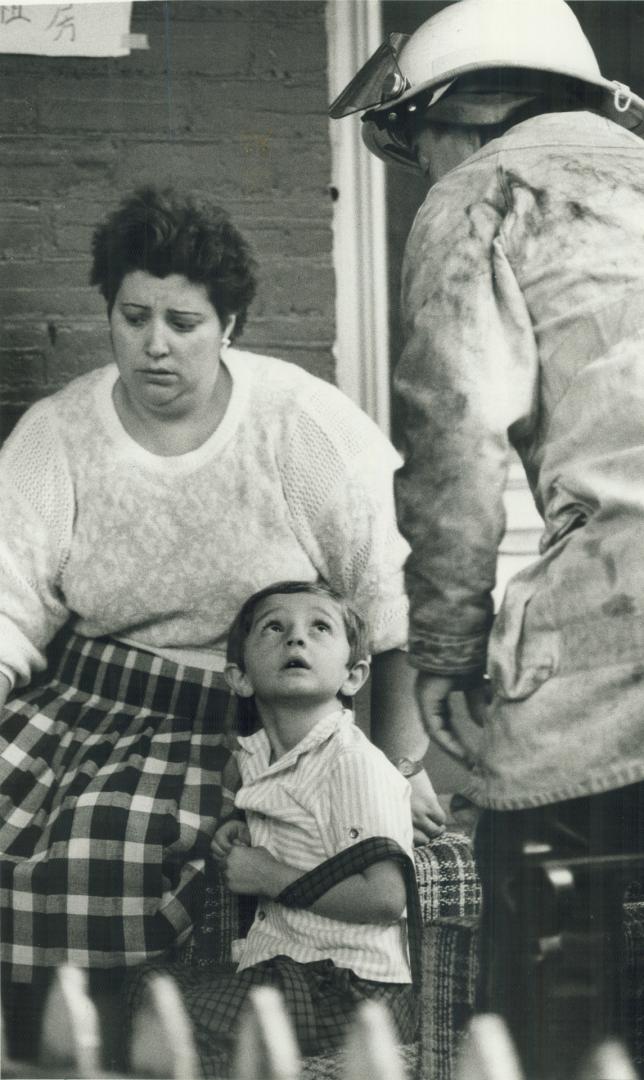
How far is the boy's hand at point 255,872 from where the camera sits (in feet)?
6.34

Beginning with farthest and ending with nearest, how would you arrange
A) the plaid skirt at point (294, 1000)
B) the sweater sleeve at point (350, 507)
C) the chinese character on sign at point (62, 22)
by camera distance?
the chinese character on sign at point (62, 22) → the sweater sleeve at point (350, 507) → the plaid skirt at point (294, 1000)

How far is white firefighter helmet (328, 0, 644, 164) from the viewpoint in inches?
78.9

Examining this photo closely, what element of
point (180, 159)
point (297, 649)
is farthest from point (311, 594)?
point (180, 159)

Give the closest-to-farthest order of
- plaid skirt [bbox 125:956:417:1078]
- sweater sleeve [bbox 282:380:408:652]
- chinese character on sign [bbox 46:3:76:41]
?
plaid skirt [bbox 125:956:417:1078] → sweater sleeve [bbox 282:380:408:652] → chinese character on sign [bbox 46:3:76:41]

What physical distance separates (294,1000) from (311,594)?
0.59 metres

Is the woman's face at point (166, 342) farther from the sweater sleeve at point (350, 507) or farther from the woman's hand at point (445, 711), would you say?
the woman's hand at point (445, 711)

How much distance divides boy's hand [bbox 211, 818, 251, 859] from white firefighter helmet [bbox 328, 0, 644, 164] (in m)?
1.06

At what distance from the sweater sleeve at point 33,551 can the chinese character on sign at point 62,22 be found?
0.63m

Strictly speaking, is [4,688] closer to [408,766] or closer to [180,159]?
[408,766]

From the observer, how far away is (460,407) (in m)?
1.94

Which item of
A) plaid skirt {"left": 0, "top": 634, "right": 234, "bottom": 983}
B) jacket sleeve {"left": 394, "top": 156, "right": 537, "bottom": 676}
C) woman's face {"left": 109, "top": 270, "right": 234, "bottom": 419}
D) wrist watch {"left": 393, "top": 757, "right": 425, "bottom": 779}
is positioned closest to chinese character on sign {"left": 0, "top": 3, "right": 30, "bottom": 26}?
woman's face {"left": 109, "top": 270, "right": 234, "bottom": 419}

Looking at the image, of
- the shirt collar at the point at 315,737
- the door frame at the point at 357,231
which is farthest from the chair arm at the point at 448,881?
the door frame at the point at 357,231

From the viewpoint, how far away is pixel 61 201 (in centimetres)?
208

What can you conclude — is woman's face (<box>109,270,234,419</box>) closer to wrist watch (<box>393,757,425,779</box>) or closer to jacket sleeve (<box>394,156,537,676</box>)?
jacket sleeve (<box>394,156,537,676</box>)
